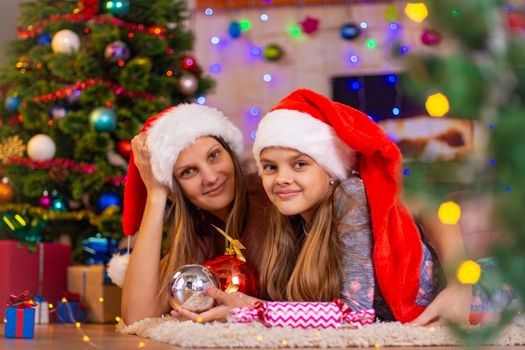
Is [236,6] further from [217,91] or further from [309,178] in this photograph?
[309,178]

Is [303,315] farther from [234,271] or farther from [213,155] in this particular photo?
[213,155]

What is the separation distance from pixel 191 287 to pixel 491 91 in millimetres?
1626

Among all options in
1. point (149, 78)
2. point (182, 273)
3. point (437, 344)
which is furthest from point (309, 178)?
point (149, 78)

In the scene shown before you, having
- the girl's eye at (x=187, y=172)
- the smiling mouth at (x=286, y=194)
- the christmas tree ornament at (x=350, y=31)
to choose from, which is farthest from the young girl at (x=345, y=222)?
the christmas tree ornament at (x=350, y=31)

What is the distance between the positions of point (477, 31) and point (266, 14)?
431 cm

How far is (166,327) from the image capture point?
2064 mm

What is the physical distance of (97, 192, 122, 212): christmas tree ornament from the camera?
10.9 feet

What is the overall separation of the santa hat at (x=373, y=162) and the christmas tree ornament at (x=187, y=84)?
3.93ft

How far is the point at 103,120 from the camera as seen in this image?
10.6ft

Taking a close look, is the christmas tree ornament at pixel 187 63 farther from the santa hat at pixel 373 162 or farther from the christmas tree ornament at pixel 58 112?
the santa hat at pixel 373 162

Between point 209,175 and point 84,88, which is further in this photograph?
point 84,88

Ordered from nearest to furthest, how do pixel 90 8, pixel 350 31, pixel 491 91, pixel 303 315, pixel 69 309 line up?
pixel 491 91
pixel 303 315
pixel 69 309
pixel 90 8
pixel 350 31

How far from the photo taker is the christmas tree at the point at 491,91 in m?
0.62

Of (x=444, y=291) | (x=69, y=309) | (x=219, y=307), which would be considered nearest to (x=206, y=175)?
(x=219, y=307)
